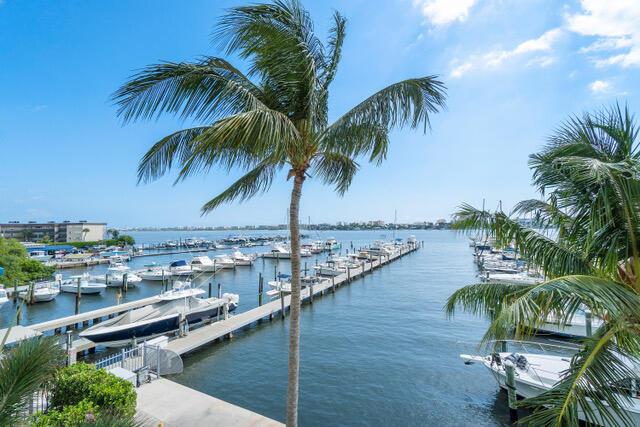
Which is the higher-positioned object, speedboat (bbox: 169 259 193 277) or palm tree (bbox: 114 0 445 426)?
palm tree (bbox: 114 0 445 426)

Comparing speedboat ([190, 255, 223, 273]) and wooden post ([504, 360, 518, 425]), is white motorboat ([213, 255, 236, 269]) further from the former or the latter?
wooden post ([504, 360, 518, 425])

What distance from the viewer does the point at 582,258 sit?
5312 millimetres

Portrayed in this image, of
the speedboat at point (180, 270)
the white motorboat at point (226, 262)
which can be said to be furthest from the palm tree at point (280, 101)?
the white motorboat at point (226, 262)

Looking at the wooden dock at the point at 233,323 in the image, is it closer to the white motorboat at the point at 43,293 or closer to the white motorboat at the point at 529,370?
the white motorboat at the point at 529,370

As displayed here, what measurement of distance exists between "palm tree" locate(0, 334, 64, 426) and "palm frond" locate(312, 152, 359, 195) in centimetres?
587

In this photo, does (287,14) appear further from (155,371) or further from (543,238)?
(155,371)

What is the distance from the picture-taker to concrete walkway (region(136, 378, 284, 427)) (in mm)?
8406

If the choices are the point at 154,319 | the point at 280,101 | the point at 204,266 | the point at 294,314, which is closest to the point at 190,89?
the point at 280,101

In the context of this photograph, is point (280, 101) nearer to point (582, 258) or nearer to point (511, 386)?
point (582, 258)

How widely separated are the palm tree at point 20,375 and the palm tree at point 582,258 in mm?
5132

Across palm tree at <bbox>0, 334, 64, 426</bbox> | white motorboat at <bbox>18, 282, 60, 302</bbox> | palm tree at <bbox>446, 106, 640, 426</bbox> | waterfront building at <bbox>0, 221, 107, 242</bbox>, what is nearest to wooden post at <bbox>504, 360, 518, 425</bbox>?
palm tree at <bbox>446, 106, 640, 426</bbox>

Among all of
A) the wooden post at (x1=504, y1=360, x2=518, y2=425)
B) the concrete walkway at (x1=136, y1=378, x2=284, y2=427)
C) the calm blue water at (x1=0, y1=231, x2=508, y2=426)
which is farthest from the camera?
the calm blue water at (x1=0, y1=231, x2=508, y2=426)

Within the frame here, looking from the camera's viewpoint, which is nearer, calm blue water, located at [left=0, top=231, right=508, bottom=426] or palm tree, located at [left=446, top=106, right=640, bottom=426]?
palm tree, located at [left=446, top=106, right=640, bottom=426]

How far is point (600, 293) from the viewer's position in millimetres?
3631
